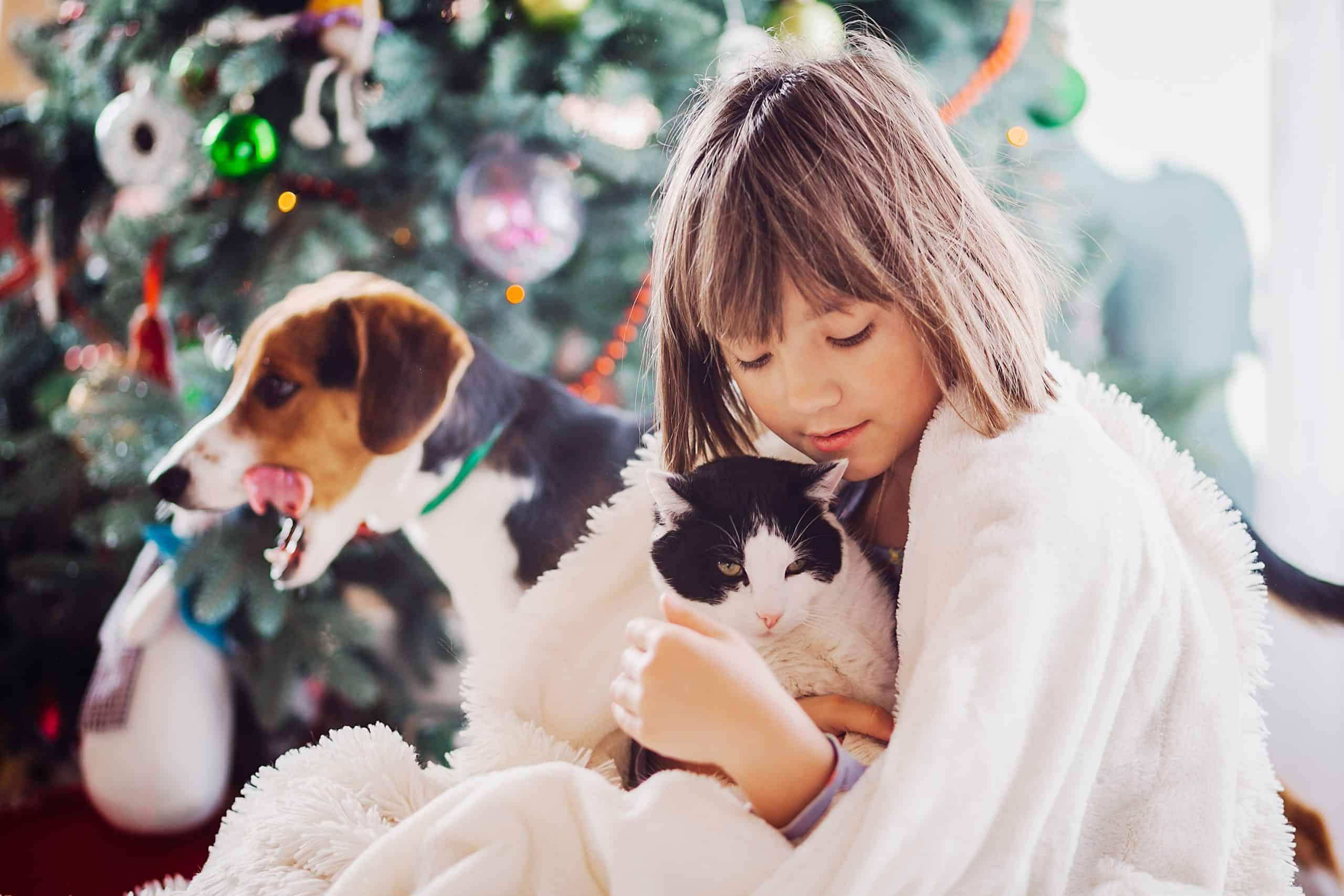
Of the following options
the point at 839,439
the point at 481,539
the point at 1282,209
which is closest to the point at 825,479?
the point at 839,439

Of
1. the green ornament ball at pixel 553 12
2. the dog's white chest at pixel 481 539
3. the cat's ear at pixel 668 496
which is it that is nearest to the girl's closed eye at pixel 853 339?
the cat's ear at pixel 668 496

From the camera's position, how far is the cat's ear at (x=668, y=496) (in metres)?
0.53

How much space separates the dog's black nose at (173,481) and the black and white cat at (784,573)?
1.27 feet

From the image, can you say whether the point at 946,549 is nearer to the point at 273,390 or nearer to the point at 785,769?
the point at 785,769

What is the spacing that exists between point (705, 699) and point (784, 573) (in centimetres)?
11

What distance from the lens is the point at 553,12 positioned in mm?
936

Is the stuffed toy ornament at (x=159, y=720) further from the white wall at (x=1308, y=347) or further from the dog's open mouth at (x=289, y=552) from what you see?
the white wall at (x=1308, y=347)

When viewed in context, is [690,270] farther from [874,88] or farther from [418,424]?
[418,424]

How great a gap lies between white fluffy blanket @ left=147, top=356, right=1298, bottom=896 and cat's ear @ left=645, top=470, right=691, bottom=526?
0.14 m

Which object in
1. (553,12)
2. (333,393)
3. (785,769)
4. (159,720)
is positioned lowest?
(159,720)

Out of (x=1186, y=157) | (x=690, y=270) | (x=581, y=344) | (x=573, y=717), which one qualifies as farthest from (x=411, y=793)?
(x=1186, y=157)

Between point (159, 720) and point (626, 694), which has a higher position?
point (626, 694)

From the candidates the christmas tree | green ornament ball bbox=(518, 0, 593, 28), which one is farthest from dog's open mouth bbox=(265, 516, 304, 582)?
green ornament ball bbox=(518, 0, 593, 28)

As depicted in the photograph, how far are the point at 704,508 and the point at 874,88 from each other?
27 cm
